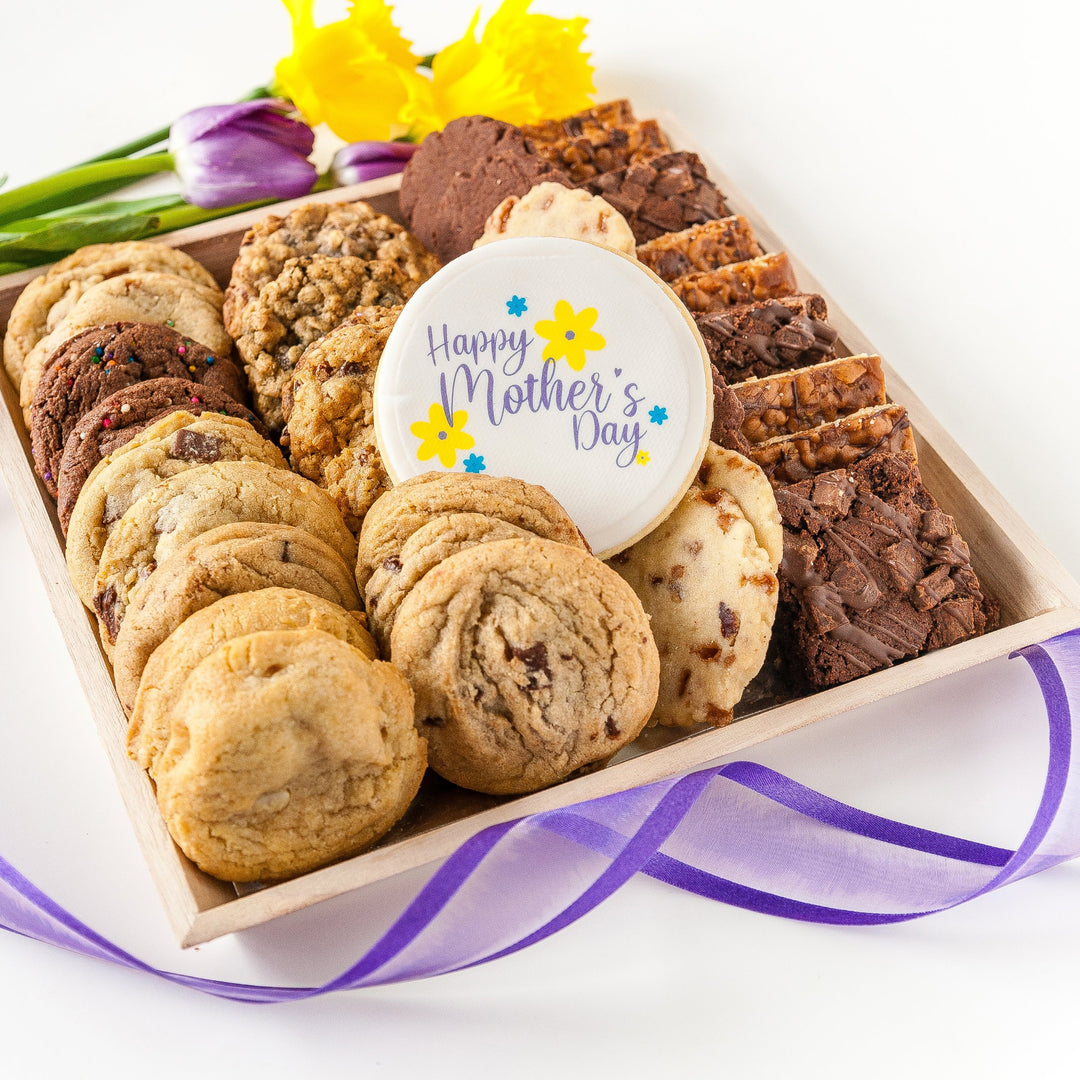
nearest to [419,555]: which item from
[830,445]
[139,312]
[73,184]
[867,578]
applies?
[867,578]

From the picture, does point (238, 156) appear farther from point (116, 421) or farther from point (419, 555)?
point (419, 555)

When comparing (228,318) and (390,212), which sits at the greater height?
(390,212)

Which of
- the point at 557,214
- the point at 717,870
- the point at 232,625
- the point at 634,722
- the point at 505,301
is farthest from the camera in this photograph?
the point at 557,214

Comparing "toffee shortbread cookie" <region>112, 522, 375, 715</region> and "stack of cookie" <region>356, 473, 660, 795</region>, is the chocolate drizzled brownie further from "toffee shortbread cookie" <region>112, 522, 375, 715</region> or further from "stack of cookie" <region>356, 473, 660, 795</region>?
"toffee shortbread cookie" <region>112, 522, 375, 715</region>

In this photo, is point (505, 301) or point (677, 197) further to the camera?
point (677, 197)

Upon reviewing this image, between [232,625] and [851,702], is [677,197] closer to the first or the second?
[851,702]

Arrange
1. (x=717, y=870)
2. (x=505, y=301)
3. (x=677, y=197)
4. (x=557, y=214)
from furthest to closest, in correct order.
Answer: (x=677, y=197) < (x=557, y=214) < (x=505, y=301) < (x=717, y=870)

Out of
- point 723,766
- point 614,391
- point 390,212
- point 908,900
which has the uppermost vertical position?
point 390,212

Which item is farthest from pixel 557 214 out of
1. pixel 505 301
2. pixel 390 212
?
pixel 390 212
